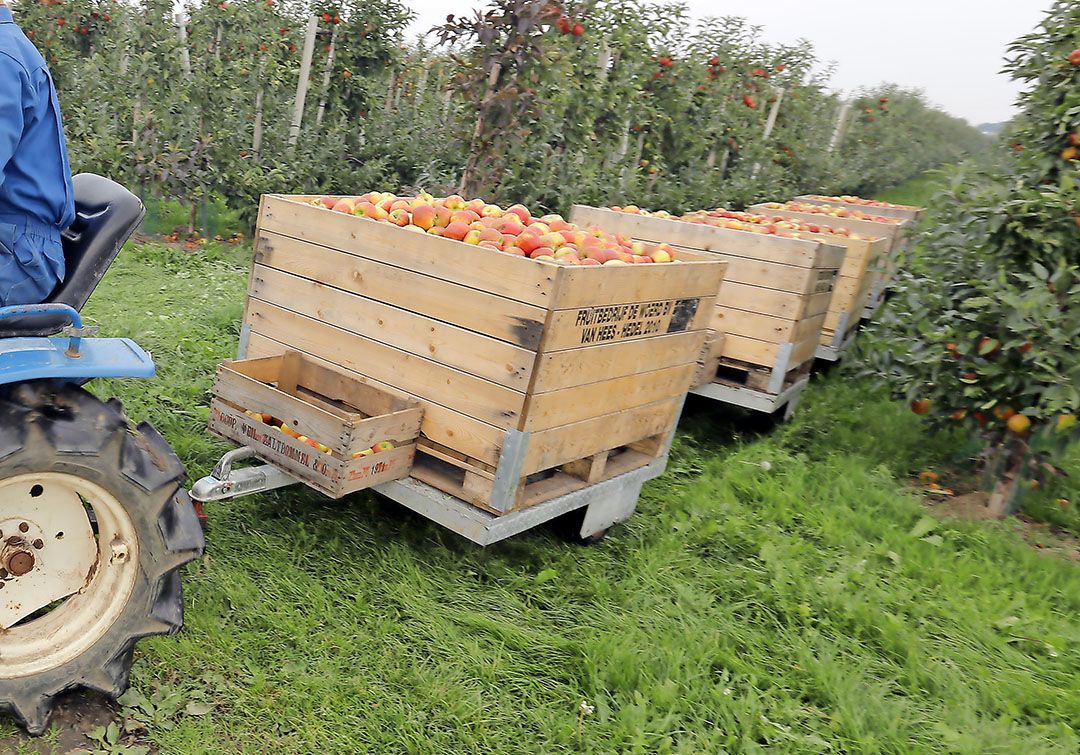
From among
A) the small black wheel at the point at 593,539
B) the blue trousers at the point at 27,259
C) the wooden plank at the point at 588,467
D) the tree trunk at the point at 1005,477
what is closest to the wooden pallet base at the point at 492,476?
the wooden plank at the point at 588,467

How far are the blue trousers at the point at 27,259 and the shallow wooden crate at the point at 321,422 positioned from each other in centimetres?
76

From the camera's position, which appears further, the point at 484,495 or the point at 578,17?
the point at 578,17

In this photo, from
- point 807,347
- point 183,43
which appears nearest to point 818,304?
point 807,347

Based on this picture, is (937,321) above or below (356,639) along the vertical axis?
above

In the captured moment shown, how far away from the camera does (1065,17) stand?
168 inches

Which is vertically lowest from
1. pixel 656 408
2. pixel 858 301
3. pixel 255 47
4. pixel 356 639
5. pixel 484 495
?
pixel 356 639

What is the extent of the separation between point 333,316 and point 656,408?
1398 mm

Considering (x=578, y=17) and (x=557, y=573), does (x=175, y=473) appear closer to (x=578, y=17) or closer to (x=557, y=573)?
(x=557, y=573)

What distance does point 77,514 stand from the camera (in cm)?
230

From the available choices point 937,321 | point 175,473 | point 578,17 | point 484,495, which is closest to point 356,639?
point 484,495

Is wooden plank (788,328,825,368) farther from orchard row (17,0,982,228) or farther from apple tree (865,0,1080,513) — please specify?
orchard row (17,0,982,228)

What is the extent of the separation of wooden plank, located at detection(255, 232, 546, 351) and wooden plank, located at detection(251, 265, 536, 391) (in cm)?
3

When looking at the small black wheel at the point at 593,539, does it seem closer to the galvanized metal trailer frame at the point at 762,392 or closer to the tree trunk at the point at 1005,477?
the galvanized metal trailer frame at the point at 762,392

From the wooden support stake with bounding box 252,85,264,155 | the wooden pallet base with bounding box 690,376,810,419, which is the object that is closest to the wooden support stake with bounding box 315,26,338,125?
the wooden support stake with bounding box 252,85,264,155
